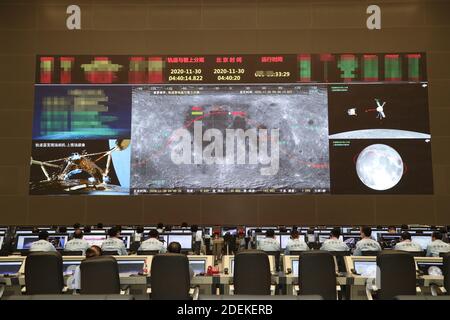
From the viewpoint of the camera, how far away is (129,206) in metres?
11.0

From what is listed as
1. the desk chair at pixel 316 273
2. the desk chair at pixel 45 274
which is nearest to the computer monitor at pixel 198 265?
the desk chair at pixel 316 273

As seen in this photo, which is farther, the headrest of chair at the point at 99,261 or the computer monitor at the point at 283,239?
the computer monitor at the point at 283,239

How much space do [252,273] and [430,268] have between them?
2040 millimetres

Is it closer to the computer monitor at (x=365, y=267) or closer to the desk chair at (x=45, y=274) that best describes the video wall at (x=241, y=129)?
the computer monitor at (x=365, y=267)

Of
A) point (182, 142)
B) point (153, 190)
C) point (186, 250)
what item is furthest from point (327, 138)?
point (186, 250)

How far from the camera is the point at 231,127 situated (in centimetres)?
1095

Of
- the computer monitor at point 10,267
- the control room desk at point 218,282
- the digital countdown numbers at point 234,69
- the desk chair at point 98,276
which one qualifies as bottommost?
the control room desk at point 218,282

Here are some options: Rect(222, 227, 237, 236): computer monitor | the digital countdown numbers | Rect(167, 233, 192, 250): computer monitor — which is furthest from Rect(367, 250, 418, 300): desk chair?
the digital countdown numbers

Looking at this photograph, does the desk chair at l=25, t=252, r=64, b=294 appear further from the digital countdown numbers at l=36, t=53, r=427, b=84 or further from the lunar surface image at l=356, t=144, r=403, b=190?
the lunar surface image at l=356, t=144, r=403, b=190

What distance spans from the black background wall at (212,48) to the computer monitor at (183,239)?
125 inches

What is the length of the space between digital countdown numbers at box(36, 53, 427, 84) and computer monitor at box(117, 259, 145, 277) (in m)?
6.82

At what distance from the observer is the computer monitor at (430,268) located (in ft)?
16.5

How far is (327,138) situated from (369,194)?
5.24 ft
